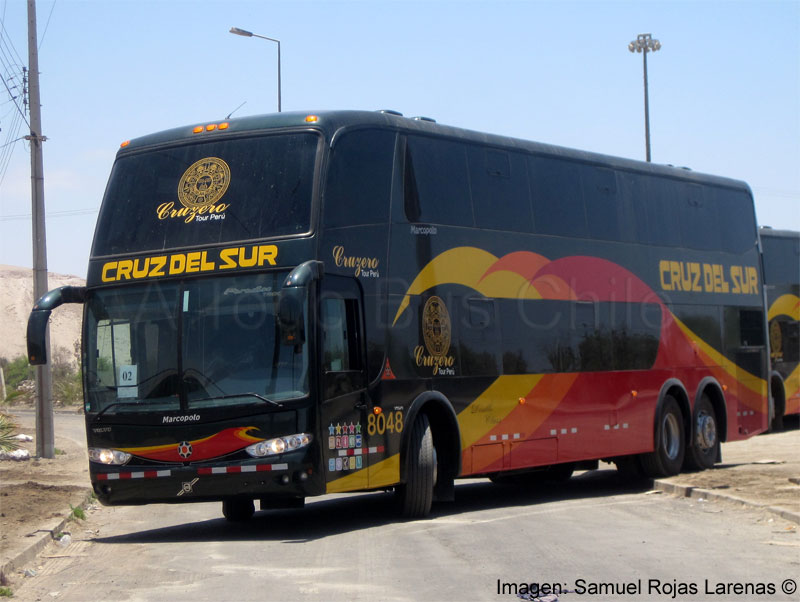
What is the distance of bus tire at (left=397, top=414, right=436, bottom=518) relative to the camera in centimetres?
1366

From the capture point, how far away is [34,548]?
38.1 feet

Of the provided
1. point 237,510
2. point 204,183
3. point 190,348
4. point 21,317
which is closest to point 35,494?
point 237,510

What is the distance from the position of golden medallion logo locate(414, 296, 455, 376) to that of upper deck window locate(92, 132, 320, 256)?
2.47m

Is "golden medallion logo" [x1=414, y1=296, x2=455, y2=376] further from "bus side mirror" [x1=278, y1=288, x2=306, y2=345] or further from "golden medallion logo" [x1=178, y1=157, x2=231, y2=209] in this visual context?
"golden medallion logo" [x1=178, y1=157, x2=231, y2=209]

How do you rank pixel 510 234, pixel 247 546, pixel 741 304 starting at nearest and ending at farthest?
pixel 247 546 < pixel 510 234 < pixel 741 304

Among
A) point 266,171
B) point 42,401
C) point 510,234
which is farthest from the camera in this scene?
point 42,401

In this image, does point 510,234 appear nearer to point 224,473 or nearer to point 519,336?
point 519,336

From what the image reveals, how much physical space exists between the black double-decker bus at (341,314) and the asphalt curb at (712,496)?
0.95 m

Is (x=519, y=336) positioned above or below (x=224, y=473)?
above

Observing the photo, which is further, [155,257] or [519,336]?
[519,336]

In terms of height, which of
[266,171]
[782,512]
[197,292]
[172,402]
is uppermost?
[266,171]

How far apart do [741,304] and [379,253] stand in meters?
10.2

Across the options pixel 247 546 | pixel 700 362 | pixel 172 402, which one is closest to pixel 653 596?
pixel 247 546

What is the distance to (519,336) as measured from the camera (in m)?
15.8
